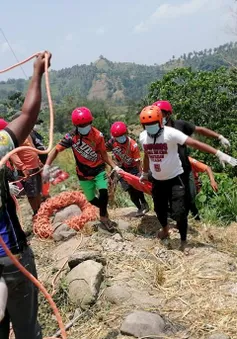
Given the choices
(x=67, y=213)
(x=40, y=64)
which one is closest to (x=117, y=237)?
(x=67, y=213)

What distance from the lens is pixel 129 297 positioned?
4.02 meters

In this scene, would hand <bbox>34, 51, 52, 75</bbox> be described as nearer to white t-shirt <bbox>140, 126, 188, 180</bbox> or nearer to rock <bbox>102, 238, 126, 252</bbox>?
white t-shirt <bbox>140, 126, 188, 180</bbox>

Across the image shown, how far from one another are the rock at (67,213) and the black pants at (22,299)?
3.59 metres

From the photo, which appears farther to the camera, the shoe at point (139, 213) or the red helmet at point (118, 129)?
the shoe at point (139, 213)

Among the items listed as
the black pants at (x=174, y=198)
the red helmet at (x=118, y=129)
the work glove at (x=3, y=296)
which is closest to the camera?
the work glove at (x=3, y=296)

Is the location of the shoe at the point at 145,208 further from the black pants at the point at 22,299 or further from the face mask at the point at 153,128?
the black pants at the point at 22,299

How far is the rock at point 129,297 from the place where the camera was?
12.9ft

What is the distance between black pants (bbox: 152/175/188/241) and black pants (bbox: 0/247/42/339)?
259cm

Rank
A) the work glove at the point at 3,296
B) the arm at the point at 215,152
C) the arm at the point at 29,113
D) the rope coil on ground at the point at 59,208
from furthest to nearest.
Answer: the rope coil on ground at the point at 59,208 → the arm at the point at 215,152 → the arm at the point at 29,113 → the work glove at the point at 3,296

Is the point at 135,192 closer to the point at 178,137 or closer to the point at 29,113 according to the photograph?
the point at 178,137

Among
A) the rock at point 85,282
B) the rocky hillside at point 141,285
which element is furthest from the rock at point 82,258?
the rock at point 85,282

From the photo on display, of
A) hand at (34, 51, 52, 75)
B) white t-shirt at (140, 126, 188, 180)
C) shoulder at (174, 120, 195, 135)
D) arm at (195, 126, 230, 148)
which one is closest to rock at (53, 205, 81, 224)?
white t-shirt at (140, 126, 188, 180)

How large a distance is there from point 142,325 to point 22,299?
4.23ft

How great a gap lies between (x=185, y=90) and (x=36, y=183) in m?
7.51
